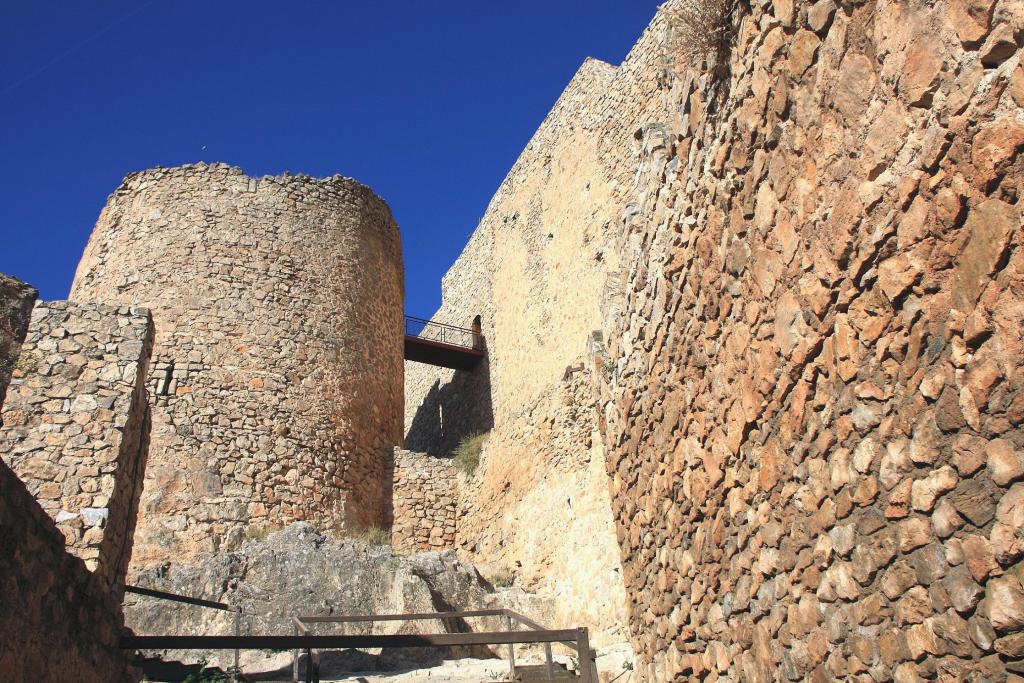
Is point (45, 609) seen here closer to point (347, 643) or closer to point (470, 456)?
Answer: point (347, 643)

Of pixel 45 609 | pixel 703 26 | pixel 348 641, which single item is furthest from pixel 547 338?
pixel 45 609

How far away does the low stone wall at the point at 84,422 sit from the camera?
4.64 metres

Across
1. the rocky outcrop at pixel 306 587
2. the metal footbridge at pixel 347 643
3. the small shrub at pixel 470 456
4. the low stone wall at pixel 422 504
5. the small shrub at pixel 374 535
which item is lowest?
the metal footbridge at pixel 347 643

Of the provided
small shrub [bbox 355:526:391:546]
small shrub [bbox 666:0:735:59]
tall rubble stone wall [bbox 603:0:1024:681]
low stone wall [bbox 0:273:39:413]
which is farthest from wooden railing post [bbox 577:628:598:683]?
small shrub [bbox 355:526:391:546]

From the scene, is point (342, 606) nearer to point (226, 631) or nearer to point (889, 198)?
point (226, 631)

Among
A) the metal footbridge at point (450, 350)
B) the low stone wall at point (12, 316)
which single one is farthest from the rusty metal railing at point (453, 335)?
the low stone wall at point (12, 316)

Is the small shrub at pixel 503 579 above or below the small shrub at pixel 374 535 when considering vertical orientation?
below

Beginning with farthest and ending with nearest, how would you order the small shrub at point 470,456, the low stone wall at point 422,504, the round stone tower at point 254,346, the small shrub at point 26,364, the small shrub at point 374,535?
the small shrub at point 470,456, the low stone wall at point 422,504, the small shrub at point 374,535, the round stone tower at point 254,346, the small shrub at point 26,364

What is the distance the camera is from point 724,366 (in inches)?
141

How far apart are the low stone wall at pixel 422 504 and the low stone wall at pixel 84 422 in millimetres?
6171

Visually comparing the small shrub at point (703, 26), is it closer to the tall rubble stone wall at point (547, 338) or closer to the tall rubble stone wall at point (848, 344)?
the tall rubble stone wall at point (848, 344)

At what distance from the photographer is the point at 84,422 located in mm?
4887

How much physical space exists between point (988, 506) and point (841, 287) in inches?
31.9

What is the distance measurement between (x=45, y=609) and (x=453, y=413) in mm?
15429
